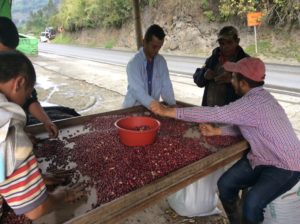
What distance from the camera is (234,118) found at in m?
2.32

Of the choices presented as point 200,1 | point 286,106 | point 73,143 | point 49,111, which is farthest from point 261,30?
point 73,143

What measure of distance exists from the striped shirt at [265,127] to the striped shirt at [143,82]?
996 mm

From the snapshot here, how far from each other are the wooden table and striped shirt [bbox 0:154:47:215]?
19cm

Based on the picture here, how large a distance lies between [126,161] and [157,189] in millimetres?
Result: 320

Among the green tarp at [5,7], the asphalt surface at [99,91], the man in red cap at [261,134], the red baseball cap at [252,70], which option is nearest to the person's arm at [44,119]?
the man in red cap at [261,134]

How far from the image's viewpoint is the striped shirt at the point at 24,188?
127 centimetres

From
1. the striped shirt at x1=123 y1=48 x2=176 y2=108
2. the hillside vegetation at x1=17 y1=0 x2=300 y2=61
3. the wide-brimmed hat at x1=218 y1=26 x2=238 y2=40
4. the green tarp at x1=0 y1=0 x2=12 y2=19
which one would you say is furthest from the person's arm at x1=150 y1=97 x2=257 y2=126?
the hillside vegetation at x1=17 y1=0 x2=300 y2=61

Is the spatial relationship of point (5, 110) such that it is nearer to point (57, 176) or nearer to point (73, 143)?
point (57, 176)

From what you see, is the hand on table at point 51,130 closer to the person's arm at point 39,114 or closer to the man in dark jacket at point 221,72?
the person's arm at point 39,114

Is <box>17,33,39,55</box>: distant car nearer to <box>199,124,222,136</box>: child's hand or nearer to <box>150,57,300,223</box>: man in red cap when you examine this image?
<box>199,124,222,136</box>: child's hand

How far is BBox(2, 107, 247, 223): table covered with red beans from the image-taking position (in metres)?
1.64

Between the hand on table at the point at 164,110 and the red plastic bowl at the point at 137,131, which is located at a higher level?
the hand on table at the point at 164,110

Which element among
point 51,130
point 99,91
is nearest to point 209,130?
point 51,130

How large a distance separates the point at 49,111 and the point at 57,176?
7.19ft
